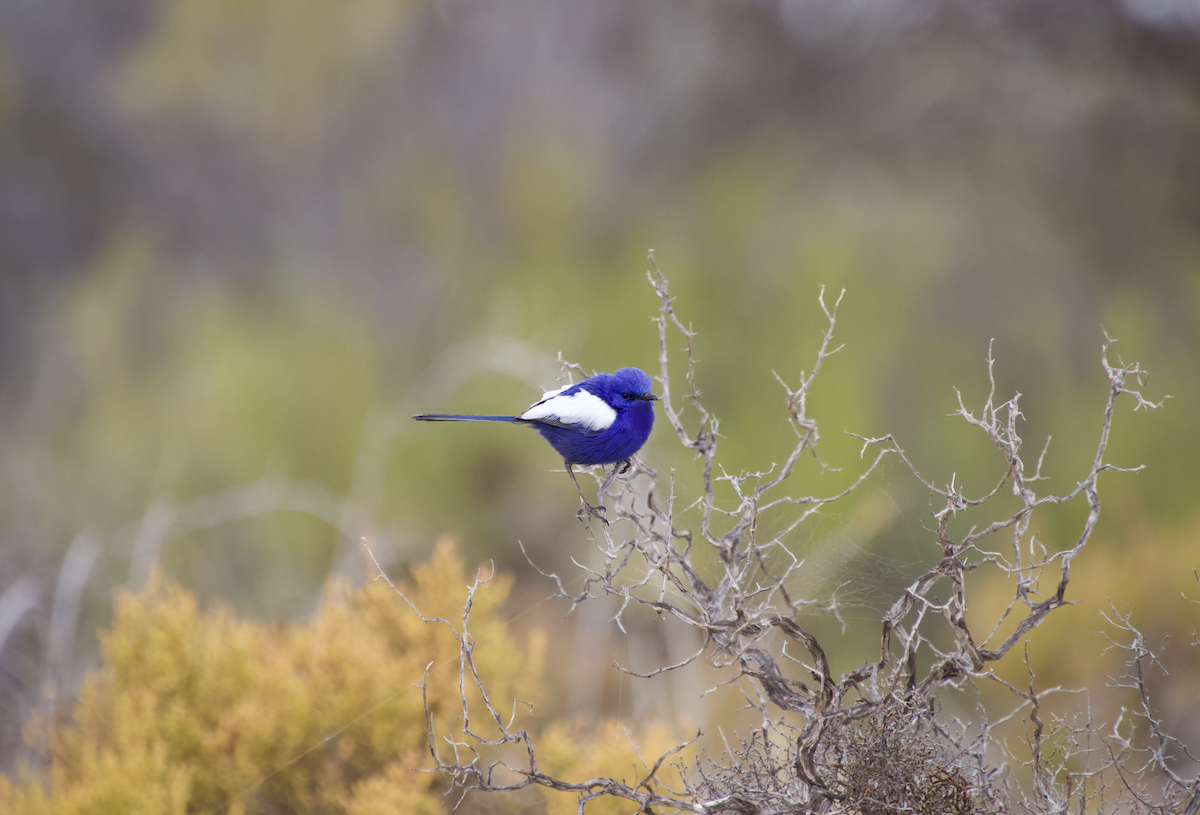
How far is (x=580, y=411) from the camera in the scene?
62.8 inches

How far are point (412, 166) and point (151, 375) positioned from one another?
Answer: 3.49 feet

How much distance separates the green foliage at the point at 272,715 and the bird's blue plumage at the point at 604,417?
2.41 feet

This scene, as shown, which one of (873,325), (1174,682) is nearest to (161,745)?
(873,325)

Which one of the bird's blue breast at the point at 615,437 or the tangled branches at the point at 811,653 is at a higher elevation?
the bird's blue breast at the point at 615,437

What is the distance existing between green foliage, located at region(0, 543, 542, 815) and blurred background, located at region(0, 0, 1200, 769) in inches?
13.0

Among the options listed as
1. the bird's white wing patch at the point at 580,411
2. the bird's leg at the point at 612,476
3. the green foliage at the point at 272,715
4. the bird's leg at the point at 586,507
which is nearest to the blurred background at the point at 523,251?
the green foliage at the point at 272,715

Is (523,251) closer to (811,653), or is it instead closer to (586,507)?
(586,507)

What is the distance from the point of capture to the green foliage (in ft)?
6.45

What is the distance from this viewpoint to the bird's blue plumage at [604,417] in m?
1.58

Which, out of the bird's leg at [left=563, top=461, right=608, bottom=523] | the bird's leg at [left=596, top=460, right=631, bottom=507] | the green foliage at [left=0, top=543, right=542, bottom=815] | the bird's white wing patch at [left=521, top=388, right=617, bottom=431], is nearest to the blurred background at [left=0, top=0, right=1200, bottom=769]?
the green foliage at [left=0, top=543, right=542, bottom=815]

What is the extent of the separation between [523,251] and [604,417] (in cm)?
141

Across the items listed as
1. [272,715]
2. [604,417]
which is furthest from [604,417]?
[272,715]

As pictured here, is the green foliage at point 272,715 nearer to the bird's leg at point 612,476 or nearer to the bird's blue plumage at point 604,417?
Result: the bird's leg at point 612,476

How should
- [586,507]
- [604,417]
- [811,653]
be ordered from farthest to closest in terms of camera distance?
[586,507] → [604,417] → [811,653]
